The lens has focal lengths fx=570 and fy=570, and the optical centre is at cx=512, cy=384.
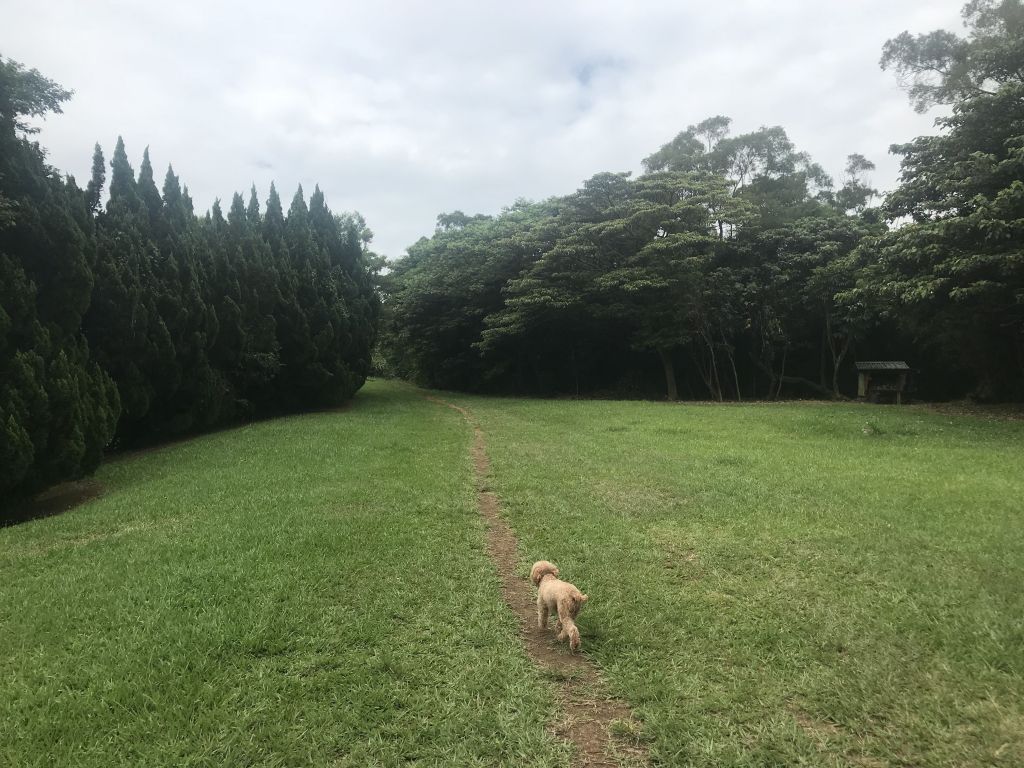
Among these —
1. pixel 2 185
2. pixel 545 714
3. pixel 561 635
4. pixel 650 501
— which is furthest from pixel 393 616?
pixel 2 185

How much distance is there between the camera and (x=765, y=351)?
77.2 feet

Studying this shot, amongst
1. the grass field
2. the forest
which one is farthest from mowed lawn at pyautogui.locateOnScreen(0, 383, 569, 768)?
the forest

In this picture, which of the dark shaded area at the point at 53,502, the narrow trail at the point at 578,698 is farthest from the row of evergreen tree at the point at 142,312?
the narrow trail at the point at 578,698

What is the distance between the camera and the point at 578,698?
3123 millimetres

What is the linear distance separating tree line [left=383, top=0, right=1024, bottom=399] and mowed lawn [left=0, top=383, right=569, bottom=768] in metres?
12.0

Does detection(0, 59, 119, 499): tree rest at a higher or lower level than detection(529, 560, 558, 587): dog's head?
higher

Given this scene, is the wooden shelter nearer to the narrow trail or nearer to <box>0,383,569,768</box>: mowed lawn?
<box>0,383,569,768</box>: mowed lawn

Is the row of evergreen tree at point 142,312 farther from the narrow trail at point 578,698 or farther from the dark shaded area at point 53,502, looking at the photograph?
the narrow trail at point 578,698

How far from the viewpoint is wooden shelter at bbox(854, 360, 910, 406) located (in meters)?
20.1

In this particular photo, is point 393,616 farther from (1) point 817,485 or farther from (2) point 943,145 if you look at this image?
(2) point 943,145

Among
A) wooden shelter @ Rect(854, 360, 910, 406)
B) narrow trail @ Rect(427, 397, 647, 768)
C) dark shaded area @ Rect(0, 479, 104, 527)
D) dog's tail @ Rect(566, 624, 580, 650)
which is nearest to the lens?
narrow trail @ Rect(427, 397, 647, 768)

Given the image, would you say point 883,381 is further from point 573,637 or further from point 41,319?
point 41,319

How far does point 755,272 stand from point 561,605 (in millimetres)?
21134

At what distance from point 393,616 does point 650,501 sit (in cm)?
396
